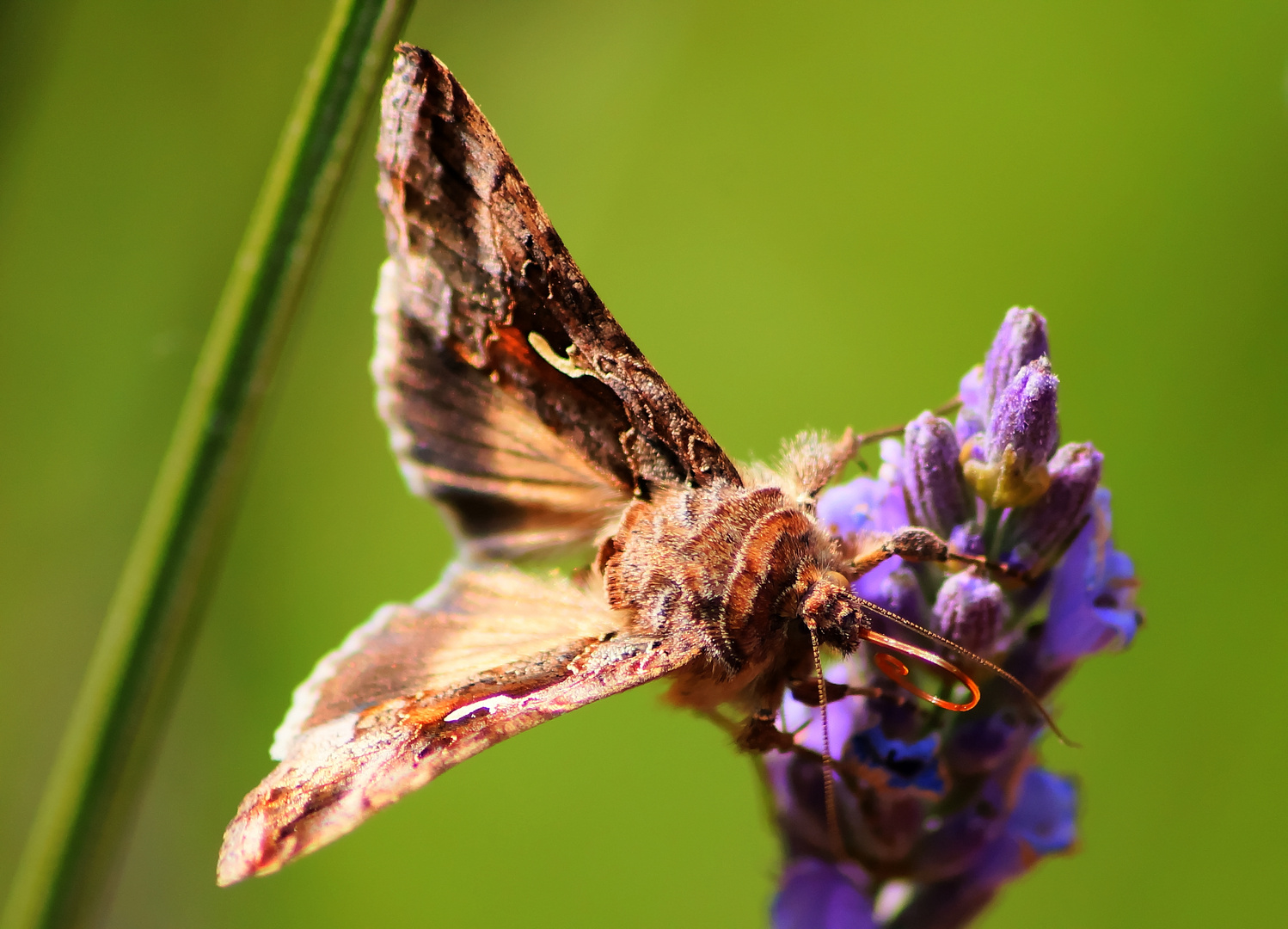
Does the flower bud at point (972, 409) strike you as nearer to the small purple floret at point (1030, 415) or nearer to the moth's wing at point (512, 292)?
the small purple floret at point (1030, 415)

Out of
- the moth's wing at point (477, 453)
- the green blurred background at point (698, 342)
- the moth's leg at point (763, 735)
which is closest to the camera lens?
the moth's leg at point (763, 735)

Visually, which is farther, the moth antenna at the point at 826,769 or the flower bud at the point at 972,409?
the flower bud at the point at 972,409

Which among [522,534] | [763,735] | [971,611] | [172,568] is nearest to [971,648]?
[971,611]

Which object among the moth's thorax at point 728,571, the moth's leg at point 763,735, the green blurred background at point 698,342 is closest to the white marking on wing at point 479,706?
the moth's thorax at point 728,571

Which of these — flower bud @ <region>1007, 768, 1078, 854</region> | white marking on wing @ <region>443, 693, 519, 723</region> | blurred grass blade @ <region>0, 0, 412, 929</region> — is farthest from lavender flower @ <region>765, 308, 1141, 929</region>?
blurred grass blade @ <region>0, 0, 412, 929</region>

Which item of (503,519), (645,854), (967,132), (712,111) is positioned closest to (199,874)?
(645,854)

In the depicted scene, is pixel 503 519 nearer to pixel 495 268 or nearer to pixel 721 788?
pixel 495 268

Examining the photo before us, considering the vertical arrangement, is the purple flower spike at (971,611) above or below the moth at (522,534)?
below

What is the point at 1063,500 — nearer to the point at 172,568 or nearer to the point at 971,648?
the point at 971,648
